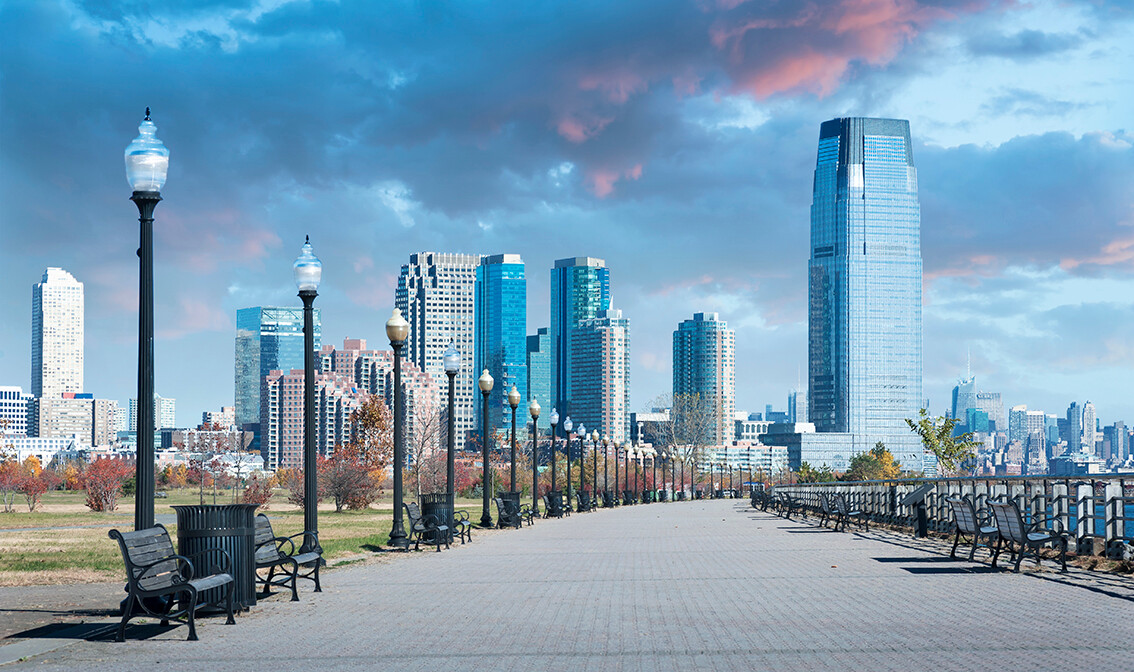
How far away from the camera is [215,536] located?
1128 cm

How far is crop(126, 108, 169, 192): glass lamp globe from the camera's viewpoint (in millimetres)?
12023

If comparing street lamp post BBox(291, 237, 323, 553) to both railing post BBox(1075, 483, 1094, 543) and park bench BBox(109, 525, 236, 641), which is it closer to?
park bench BBox(109, 525, 236, 641)

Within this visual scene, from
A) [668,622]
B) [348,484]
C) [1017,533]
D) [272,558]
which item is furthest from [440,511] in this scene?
[348,484]

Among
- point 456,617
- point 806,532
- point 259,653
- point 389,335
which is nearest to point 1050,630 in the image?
point 456,617

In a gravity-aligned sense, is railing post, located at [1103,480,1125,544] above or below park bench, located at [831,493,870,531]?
above

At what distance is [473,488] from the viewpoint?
85.6 metres

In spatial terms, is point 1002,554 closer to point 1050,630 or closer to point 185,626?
point 1050,630

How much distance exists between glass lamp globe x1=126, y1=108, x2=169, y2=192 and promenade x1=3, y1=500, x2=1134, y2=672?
14.4 ft

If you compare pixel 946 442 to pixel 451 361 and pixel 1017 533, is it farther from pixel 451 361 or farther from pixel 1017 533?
pixel 1017 533

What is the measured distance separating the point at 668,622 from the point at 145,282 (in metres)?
5.98

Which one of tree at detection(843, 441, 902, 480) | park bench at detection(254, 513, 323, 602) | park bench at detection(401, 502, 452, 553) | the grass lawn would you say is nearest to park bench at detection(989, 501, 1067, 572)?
park bench at detection(254, 513, 323, 602)

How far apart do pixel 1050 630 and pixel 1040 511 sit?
898 cm

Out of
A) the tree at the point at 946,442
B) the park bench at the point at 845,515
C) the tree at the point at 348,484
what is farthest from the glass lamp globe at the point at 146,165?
the tree at the point at 946,442

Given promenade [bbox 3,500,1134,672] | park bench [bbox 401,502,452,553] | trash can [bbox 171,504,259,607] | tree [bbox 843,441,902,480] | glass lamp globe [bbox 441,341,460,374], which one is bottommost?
tree [bbox 843,441,902,480]
